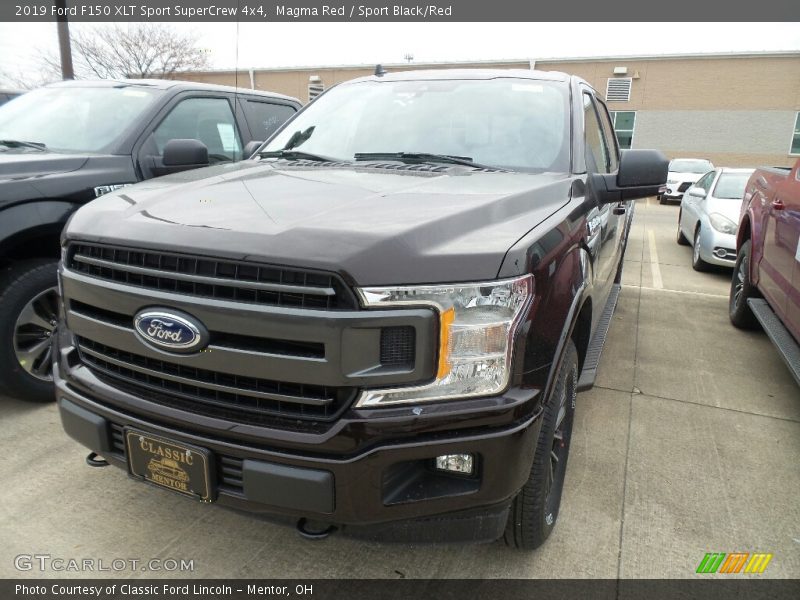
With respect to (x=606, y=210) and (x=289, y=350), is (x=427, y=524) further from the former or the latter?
(x=606, y=210)

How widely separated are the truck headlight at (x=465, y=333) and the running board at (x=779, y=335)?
2.48 meters

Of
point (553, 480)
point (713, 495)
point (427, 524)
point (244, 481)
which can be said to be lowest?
point (713, 495)

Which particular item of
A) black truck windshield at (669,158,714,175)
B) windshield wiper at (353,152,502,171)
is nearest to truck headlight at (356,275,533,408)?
windshield wiper at (353,152,502,171)

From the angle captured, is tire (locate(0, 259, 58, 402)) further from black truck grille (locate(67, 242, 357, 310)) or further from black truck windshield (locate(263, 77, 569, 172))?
black truck grille (locate(67, 242, 357, 310))

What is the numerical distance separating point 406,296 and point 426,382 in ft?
0.83

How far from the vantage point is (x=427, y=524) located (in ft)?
5.89

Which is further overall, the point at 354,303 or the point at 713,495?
the point at 713,495

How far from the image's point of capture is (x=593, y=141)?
11.0 ft

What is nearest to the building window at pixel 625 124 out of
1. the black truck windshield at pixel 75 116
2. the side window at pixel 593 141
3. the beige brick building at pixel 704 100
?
the beige brick building at pixel 704 100

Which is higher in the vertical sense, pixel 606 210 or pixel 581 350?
pixel 606 210

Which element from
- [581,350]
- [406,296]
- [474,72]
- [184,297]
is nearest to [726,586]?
[581,350]

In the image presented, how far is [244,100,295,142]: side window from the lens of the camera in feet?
17.1

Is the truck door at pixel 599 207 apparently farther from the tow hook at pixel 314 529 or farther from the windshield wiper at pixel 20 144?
the windshield wiper at pixel 20 144

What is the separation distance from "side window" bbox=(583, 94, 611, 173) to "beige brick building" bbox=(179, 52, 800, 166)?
975 inches
